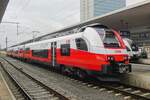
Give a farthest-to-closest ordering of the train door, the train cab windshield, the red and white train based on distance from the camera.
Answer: the train door
the train cab windshield
the red and white train

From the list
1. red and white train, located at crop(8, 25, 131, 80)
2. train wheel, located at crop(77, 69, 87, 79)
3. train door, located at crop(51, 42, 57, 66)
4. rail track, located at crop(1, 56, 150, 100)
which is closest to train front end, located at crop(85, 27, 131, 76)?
red and white train, located at crop(8, 25, 131, 80)

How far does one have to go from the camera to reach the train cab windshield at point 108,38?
43.7ft

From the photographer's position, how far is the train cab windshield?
13312 mm

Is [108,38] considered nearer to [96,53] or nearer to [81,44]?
[96,53]

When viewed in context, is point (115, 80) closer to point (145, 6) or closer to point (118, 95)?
point (118, 95)

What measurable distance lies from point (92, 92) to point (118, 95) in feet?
4.42

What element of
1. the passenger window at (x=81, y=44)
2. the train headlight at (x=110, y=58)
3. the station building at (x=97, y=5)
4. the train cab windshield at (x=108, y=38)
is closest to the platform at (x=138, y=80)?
the train headlight at (x=110, y=58)

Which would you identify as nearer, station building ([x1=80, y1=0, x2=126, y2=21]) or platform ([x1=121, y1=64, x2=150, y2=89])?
platform ([x1=121, y1=64, x2=150, y2=89])

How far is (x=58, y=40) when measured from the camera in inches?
725

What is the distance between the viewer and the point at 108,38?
13.7m

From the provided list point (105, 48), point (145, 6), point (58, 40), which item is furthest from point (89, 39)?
point (145, 6)

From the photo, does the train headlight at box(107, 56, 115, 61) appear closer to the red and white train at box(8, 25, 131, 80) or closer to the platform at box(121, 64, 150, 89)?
the red and white train at box(8, 25, 131, 80)

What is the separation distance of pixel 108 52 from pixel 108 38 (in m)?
1.15

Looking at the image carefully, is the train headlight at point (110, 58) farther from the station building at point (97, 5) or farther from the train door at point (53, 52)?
the station building at point (97, 5)
